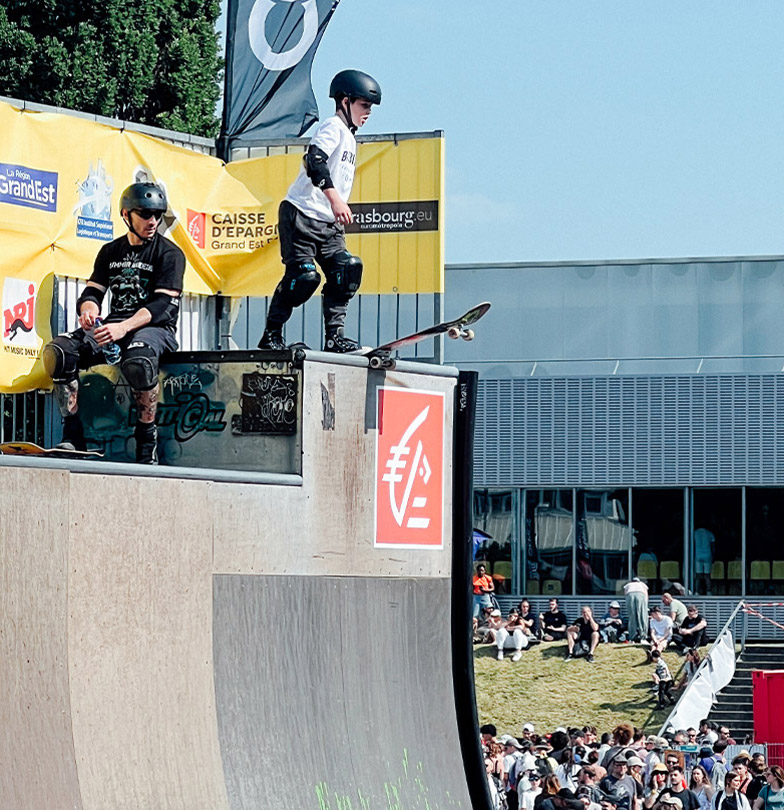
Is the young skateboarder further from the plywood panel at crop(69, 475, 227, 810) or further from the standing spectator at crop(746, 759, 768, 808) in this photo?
the standing spectator at crop(746, 759, 768, 808)

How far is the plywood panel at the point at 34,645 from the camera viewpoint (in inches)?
252

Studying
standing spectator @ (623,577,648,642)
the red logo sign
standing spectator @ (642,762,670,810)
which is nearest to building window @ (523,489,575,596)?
standing spectator @ (623,577,648,642)

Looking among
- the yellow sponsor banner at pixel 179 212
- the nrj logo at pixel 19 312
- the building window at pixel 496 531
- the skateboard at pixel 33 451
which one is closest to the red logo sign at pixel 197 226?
the yellow sponsor banner at pixel 179 212

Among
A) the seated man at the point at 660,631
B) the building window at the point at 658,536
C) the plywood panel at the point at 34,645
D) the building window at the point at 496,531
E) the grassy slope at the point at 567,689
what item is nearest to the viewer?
the plywood panel at the point at 34,645

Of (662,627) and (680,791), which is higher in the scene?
(662,627)

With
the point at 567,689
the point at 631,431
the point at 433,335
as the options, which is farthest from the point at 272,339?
the point at 631,431

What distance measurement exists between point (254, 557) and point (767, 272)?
24.6 m

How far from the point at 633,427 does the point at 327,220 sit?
21.6m

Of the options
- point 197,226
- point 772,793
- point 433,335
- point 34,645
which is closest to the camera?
point 34,645

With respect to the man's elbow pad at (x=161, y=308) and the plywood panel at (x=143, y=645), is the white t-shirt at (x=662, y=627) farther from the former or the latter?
the plywood panel at (x=143, y=645)

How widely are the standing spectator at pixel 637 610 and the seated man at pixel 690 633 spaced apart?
930mm

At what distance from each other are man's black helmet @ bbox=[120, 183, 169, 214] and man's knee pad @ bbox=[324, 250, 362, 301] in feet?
4.13

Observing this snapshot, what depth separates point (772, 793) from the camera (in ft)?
42.2

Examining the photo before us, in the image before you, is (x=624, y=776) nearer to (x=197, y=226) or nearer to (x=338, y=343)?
(x=338, y=343)
